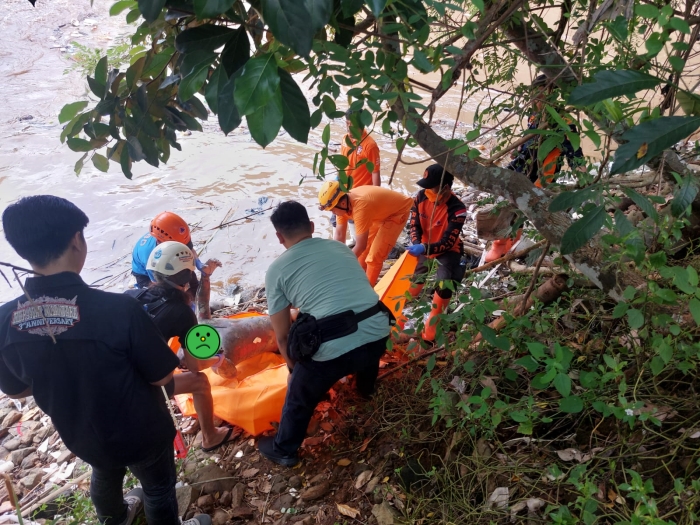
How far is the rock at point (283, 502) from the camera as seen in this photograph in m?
2.47

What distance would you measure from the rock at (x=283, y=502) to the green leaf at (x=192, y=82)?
2.09 m

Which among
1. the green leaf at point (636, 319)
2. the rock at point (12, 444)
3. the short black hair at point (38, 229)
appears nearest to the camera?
the green leaf at point (636, 319)

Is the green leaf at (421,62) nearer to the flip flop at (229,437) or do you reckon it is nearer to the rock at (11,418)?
the flip flop at (229,437)

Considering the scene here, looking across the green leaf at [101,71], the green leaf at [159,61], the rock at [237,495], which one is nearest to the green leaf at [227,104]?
the green leaf at [159,61]

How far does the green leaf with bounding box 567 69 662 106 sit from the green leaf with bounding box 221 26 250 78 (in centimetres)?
79

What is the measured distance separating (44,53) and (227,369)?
12.3 meters

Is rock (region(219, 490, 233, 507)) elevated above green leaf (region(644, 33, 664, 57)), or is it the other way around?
green leaf (region(644, 33, 664, 57))

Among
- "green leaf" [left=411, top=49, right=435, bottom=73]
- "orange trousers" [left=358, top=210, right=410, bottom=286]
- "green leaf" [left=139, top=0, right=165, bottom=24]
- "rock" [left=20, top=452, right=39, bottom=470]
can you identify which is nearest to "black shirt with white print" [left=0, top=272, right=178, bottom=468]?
"green leaf" [left=139, top=0, right=165, bottom=24]

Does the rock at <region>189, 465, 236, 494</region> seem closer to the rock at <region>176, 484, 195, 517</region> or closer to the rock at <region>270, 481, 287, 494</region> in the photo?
the rock at <region>176, 484, 195, 517</region>

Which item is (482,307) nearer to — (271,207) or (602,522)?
(602,522)

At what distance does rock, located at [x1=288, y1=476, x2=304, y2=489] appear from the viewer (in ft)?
8.50

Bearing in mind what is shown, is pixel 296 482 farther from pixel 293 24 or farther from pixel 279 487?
pixel 293 24

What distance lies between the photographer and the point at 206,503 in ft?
8.49

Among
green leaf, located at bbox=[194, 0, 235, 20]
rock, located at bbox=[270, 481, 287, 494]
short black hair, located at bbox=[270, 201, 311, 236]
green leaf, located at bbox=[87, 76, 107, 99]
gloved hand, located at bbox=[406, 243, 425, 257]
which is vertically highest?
green leaf, located at bbox=[194, 0, 235, 20]
